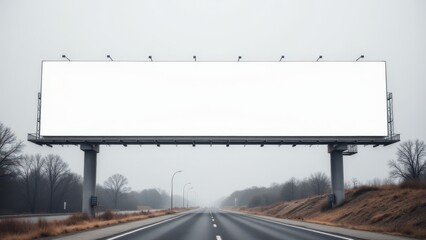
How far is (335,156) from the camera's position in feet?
135

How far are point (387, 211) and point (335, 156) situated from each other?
39.2 feet

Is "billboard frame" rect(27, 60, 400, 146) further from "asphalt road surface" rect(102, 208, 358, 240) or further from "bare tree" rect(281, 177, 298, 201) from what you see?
"bare tree" rect(281, 177, 298, 201)

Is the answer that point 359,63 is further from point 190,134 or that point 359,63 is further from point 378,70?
point 190,134

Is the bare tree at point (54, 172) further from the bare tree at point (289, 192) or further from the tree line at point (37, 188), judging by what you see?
the bare tree at point (289, 192)

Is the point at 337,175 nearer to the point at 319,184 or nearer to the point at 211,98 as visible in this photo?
the point at 211,98

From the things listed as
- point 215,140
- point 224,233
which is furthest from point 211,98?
point 224,233

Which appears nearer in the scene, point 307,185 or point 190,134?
point 190,134

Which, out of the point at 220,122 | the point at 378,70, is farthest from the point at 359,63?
the point at 220,122

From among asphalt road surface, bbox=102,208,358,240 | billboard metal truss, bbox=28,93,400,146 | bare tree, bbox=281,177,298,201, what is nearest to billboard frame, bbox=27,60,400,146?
billboard metal truss, bbox=28,93,400,146

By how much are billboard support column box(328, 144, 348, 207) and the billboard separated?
1.36 m

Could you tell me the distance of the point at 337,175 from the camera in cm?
4053

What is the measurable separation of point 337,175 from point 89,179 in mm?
21893

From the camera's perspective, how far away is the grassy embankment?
77.0ft

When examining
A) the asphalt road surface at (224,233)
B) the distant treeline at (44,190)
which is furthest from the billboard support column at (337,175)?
the distant treeline at (44,190)
